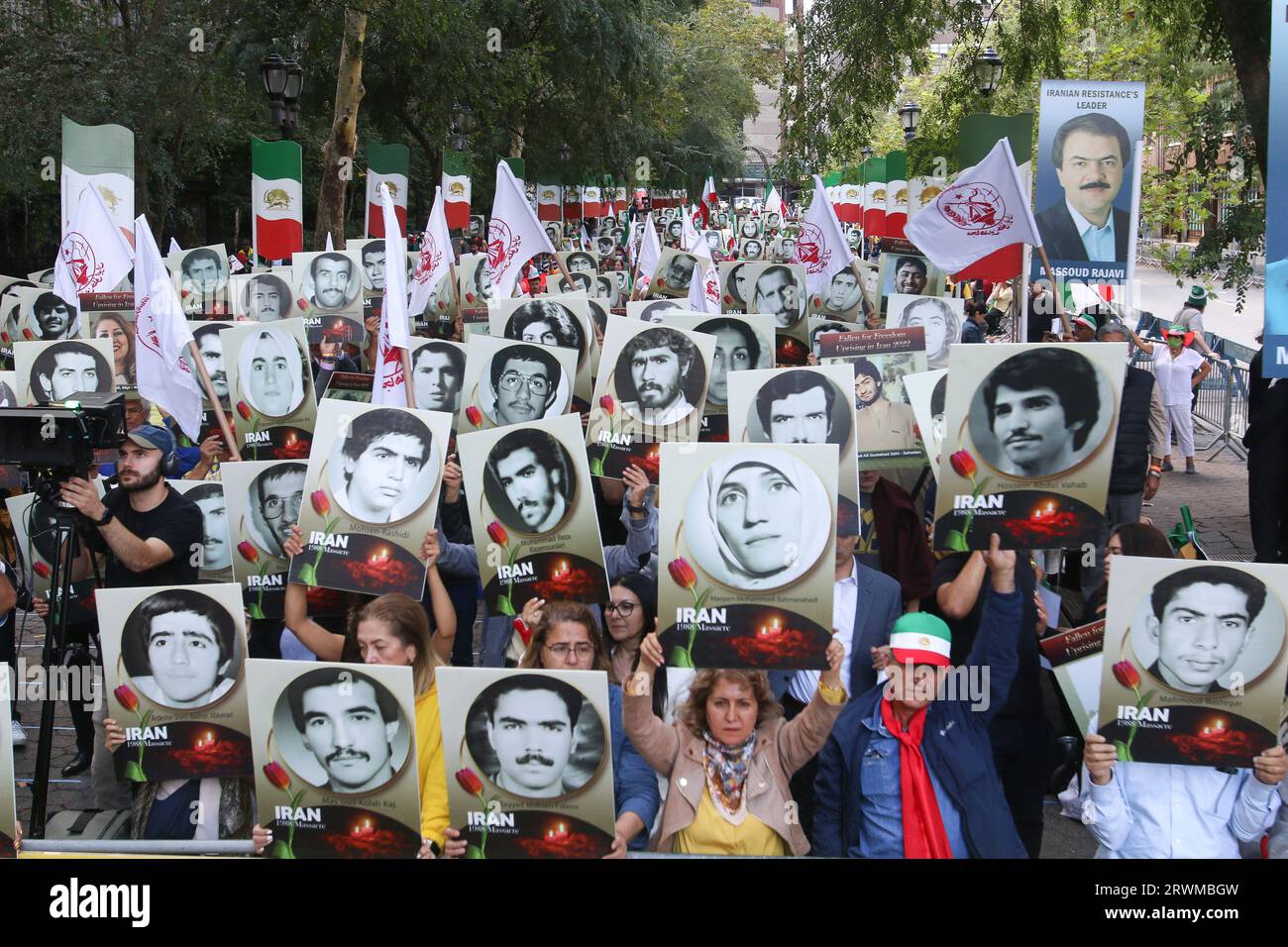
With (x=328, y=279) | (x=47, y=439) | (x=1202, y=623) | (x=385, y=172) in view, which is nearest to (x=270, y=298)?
(x=328, y=279)

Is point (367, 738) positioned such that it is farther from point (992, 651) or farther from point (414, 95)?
point (414, 95)

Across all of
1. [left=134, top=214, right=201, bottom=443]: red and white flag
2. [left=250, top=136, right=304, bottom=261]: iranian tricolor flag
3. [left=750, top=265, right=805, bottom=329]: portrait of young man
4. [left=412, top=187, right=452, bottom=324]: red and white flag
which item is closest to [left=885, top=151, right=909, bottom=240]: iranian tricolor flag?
[left=250, top=136, right=304, bottom=261]: iranian tricolor flag

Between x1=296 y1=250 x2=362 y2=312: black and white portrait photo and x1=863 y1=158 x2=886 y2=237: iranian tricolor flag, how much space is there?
16266mm

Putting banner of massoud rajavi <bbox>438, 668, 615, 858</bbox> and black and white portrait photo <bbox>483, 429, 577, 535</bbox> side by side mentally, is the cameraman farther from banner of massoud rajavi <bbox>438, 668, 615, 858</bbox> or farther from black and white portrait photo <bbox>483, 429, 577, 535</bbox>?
banner of massoud rajavi <bbox>438, 668, 615, 858</bbox>

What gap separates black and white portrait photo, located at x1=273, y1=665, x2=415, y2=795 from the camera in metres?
4.23

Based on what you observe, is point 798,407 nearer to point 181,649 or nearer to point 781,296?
point 181,649

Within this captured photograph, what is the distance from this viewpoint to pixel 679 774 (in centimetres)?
454

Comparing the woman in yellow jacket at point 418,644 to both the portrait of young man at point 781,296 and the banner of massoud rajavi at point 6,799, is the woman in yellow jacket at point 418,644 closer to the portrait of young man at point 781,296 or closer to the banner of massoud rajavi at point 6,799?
the banner of massoud rajavi at point 6,799

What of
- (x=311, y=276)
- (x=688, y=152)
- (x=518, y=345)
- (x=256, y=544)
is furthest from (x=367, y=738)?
(x=688, y=152)

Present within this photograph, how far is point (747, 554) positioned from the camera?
4789 millimetres

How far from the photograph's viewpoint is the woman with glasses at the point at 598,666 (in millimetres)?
4523

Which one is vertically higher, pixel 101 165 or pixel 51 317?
pixel 101 165

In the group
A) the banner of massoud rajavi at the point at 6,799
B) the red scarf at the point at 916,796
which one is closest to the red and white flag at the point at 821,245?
the red scarf at the point at 916,796

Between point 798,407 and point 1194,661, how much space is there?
2.19m
